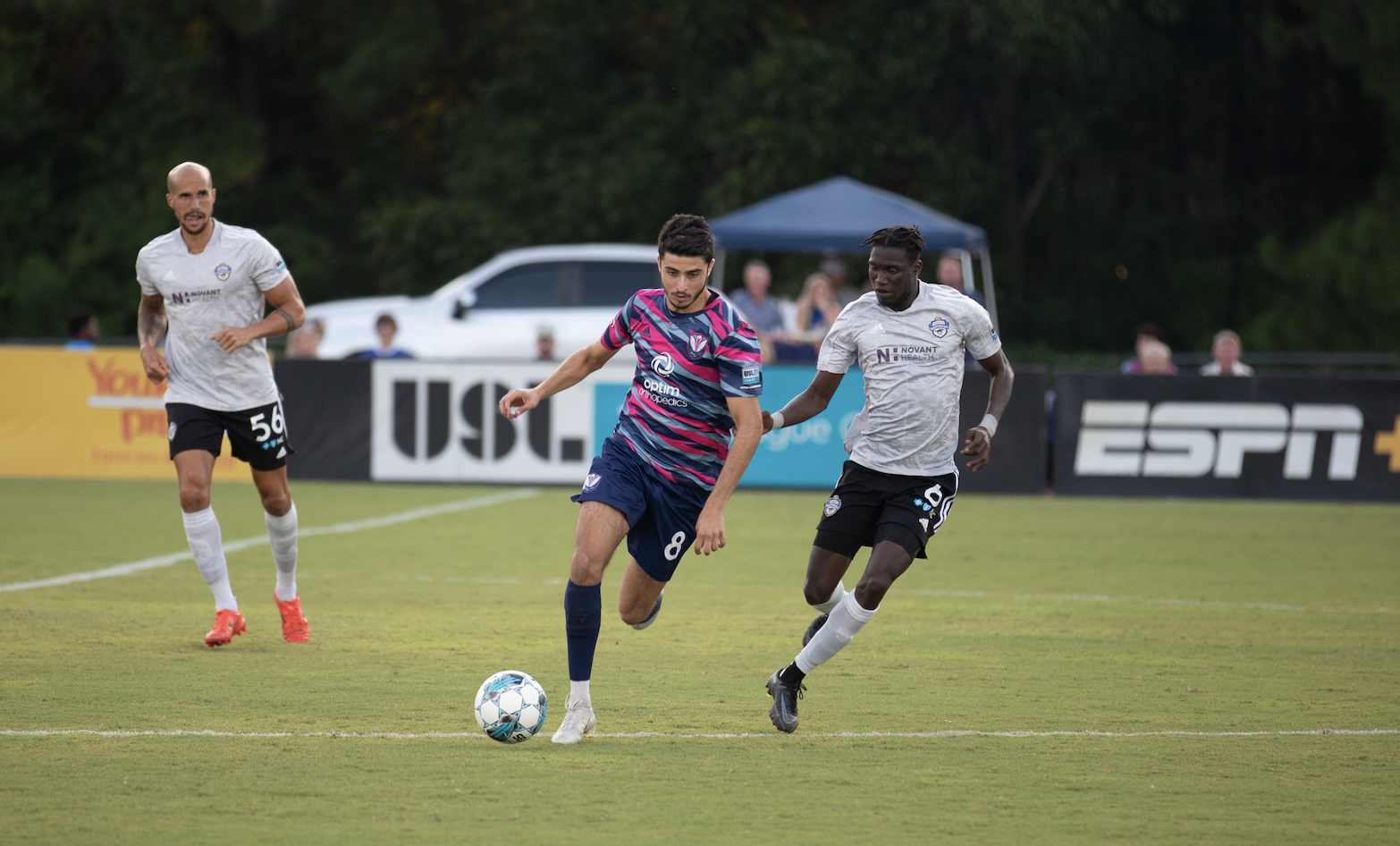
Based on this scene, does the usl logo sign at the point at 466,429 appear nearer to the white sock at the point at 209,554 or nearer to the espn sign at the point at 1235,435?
the espn sign at the point at 1235,435

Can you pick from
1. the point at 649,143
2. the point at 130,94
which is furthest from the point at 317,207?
the point at 649,143

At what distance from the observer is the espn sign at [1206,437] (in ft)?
52.6

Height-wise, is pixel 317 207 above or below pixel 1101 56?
below

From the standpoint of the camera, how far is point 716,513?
582 cm

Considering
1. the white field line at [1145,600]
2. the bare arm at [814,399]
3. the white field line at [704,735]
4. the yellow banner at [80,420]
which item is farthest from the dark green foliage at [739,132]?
the white field line at [704,735]

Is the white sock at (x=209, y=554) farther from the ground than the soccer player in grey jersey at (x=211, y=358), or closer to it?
closer to it

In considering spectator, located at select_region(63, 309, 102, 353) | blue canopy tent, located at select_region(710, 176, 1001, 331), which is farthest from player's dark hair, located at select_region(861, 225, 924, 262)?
spectator, located at select_region(63, 309, 102, 353)

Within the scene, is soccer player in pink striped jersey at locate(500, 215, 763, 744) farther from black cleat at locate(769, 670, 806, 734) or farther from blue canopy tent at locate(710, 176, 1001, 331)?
blue canopy tent at locate(710, 176, 1001, 331)

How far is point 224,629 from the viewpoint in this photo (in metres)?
7.73

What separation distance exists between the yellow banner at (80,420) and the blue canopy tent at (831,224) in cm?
671

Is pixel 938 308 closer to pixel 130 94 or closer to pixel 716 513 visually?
pixel 716 513

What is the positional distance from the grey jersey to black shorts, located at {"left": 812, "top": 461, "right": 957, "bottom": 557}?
3.10 meters

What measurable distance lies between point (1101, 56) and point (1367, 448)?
12283mm

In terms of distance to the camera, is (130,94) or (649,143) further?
(130,94)
